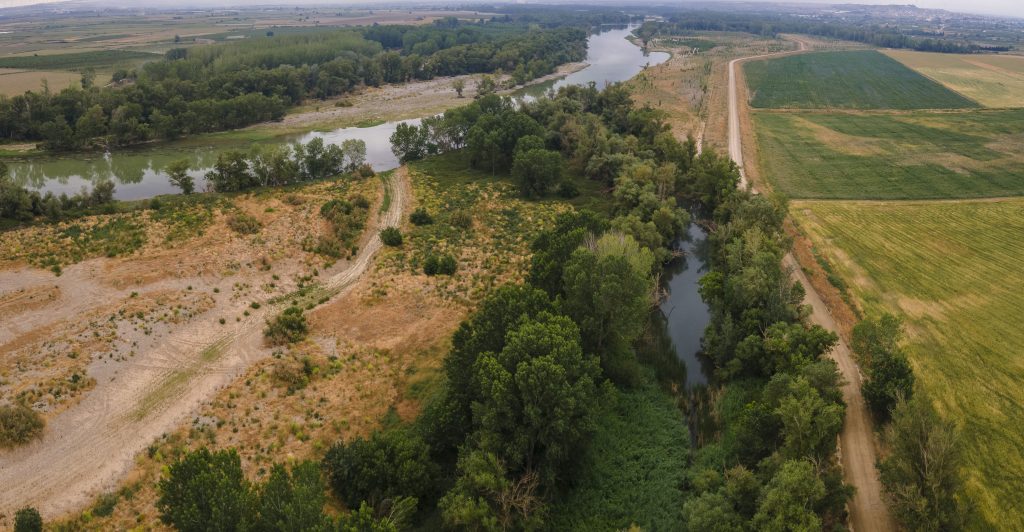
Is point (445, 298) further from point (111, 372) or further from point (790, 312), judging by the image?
point (790, 312)

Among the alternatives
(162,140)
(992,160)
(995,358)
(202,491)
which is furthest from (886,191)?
(162,140)

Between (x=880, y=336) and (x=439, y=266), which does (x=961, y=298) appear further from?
(x=439, y=266)

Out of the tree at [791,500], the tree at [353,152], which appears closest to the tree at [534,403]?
the tree at [791,500]

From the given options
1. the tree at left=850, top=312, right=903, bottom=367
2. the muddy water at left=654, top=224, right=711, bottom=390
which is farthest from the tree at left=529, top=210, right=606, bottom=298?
the tree at left=850, top=312, right=903, bottom=367

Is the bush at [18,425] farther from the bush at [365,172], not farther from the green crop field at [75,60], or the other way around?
the green crop field at [75,60]

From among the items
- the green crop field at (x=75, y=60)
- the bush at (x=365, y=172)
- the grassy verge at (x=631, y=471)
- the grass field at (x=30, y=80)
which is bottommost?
the grassy verge at (x=631, y=471)

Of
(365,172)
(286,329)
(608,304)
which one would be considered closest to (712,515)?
(608,304)

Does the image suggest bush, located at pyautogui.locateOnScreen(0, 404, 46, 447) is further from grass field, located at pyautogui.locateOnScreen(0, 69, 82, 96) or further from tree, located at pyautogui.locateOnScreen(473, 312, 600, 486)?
grass field, located at pyautogui.locateOnScreen(0, 69, 82, 96)
